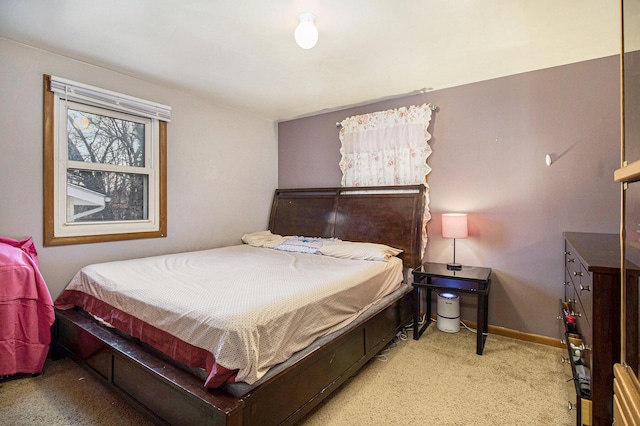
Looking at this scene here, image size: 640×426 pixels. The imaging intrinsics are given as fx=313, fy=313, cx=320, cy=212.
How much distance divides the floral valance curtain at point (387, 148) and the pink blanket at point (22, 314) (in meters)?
2.92

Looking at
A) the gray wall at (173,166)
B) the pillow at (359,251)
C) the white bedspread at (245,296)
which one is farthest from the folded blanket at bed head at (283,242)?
→ the white bedspread at (245,296)

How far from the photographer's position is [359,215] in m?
3.52

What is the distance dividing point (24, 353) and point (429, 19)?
3.47 m

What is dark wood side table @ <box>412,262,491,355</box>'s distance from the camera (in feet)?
8.32

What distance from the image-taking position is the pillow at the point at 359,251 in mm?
2822

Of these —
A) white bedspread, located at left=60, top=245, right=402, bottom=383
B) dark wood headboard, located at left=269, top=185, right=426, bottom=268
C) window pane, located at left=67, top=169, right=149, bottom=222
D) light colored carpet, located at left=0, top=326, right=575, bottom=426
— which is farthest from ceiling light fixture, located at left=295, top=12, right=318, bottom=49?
light colored carpet, located at left=0, top=326, right=575, bottom=426

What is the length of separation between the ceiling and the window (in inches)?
13.4

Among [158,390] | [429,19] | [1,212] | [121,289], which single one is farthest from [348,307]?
[1,212]

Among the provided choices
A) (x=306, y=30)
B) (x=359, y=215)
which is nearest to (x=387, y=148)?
(x=359, y=215)

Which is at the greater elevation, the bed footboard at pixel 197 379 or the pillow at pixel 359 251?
the pillow at pixel 359 251

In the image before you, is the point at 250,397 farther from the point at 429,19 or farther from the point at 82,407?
the point at 429,19

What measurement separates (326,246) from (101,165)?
7.22ft

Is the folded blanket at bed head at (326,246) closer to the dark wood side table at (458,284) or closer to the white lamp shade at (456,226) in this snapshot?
the dark wood side table at (458,284)

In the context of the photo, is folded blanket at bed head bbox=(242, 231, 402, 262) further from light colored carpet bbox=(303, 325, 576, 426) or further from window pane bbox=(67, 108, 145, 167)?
window pane bbox=(67, 108, 145, 167)
